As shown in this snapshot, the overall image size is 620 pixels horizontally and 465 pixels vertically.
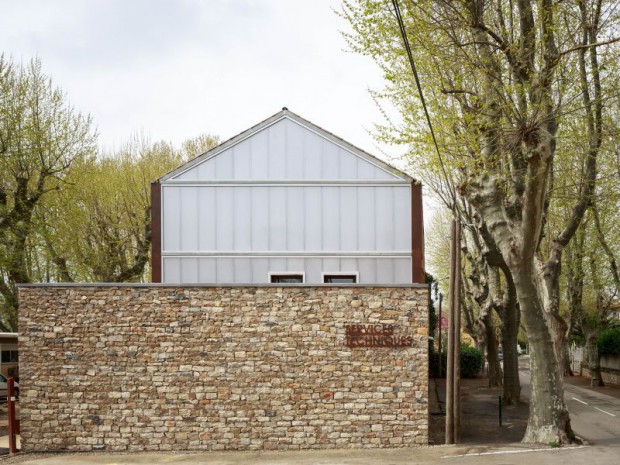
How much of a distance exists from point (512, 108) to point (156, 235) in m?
9.94

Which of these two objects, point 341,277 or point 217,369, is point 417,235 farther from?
point 217,369

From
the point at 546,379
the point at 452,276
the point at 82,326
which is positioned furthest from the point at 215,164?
the point at 546,379

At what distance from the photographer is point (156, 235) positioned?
19344 millimetres

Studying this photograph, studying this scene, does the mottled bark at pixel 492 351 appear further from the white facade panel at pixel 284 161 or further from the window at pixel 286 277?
the window at pixel 286 277

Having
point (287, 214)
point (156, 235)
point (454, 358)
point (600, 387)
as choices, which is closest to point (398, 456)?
point (454, 358)

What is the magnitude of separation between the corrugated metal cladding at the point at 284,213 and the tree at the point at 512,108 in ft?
8.69

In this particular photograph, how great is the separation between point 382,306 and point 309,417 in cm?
286

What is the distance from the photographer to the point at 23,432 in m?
15.5

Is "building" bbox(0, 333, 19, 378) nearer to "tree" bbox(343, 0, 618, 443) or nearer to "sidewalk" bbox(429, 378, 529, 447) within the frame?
"sidewalk" bbox(429, 378, 529, 447)

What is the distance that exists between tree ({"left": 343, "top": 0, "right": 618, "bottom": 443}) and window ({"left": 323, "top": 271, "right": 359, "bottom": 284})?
3.66 meters

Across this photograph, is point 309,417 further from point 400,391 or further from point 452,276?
point 452,276

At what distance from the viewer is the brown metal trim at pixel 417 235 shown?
62.2 ft

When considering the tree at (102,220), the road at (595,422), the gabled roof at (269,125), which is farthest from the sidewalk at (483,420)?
the tree at (102,220)

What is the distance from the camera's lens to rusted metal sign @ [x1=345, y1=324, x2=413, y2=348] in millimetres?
15555
